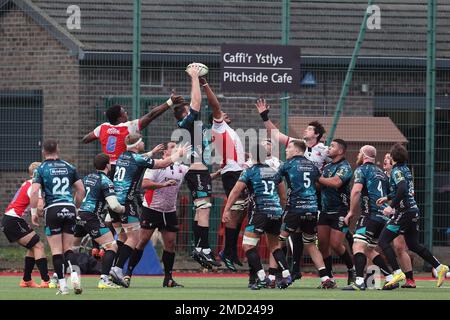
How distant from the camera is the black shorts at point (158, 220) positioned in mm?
19344

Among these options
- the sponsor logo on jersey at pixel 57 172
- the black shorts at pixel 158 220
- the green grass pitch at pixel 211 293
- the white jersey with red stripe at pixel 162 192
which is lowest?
the green grass pitch at pixel 211 293

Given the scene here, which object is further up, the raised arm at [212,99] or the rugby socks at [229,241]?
the raised arm at [212,99]

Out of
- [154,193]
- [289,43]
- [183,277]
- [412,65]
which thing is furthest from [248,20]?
[154,193]

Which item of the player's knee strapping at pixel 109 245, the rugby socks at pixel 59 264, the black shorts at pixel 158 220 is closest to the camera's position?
the rugby socks at pixel 59 264

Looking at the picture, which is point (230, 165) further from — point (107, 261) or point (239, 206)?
point (107, 261)

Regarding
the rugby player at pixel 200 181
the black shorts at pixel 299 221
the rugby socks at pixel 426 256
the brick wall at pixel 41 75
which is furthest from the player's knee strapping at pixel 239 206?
the brick wall at pixel 41 75

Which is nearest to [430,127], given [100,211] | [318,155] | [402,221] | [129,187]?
[318,155]

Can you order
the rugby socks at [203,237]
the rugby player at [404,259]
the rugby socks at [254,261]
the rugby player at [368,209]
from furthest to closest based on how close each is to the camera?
the rugby player at [404,259] → the rugby socks at [203,237] → the rugby player at [368,209] → the rugby socks at [254,261]

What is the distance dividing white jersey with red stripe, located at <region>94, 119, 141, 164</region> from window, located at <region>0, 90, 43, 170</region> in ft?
14.4

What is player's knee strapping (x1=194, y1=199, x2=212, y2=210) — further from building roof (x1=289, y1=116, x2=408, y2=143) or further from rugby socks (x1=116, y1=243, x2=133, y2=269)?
building roof (x1=289, y1=116, x2=408, y2=143)

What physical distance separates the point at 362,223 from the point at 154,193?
9.99 ft

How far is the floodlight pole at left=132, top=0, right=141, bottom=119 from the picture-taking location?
78.9ft

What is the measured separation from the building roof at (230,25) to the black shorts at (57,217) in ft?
26.1

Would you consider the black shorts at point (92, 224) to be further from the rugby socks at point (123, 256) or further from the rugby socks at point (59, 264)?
the rugby socks at point (59, 264)
